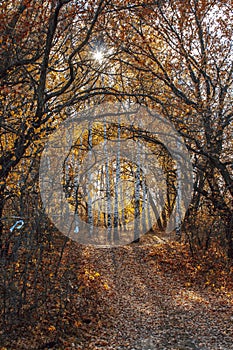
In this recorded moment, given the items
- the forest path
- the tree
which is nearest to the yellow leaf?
the forest path

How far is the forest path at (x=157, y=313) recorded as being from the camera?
20.0 ft

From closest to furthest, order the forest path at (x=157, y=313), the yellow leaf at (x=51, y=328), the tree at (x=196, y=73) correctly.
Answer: the yellow leaf at (x=51, y=328) < the forest path at (x=157, y=313) < the tree at (x=196, y=73)

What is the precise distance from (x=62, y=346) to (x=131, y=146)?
1144cm

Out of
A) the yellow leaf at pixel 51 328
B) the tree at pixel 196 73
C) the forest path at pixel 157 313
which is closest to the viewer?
the yellow leaf at pixel 51 328

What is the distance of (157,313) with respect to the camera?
24.5 feet

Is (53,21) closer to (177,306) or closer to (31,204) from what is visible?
(31,204)

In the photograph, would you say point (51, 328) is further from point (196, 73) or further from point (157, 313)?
point (196, 73)

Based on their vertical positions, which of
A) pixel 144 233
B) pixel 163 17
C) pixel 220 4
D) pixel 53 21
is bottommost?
pixel 144 233

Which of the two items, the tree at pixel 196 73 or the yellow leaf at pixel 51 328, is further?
the tree at pixel 196 73

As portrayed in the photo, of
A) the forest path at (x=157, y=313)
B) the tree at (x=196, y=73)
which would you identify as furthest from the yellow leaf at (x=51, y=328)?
the tree at (x=196, y=73)

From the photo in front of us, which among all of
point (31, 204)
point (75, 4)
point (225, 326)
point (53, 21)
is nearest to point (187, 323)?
point (225, 326)

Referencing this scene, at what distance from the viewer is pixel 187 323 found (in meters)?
6.84

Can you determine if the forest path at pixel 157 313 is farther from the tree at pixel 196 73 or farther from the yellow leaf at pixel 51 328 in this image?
the tree at pixel 196 73

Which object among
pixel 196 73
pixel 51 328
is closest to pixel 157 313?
pixel 51 328
